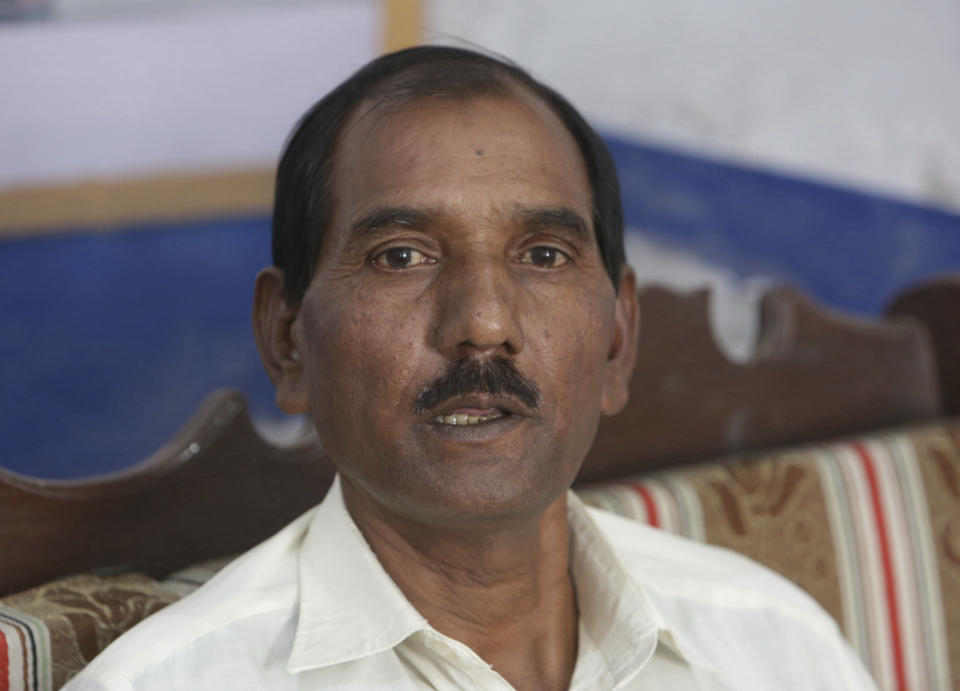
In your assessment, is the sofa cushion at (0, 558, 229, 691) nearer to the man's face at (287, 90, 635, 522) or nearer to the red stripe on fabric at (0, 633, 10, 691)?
the red stripe on fabric at (0, 633, 10, 691)

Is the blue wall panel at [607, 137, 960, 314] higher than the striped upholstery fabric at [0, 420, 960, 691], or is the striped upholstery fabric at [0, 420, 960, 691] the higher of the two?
the blue wall panel at [607, 137, 960, 314]

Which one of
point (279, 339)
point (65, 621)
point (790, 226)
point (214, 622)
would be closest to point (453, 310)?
point (279, 339)

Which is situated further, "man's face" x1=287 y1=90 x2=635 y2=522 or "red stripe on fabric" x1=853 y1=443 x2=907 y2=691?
"red stripe on fabric" x1=853 y1=443 x2=907 y2=691

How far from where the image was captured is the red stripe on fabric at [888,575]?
1.69m

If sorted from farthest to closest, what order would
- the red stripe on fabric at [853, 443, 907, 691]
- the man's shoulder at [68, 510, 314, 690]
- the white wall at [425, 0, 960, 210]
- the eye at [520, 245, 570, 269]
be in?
the white wall at [425, 0, 960, 210] < the red stripe on fabric at [853, 443, 907, 691] < the eye at [520, 245, 570, 269] < the man's shoulder at [68, 510, 314, 690]

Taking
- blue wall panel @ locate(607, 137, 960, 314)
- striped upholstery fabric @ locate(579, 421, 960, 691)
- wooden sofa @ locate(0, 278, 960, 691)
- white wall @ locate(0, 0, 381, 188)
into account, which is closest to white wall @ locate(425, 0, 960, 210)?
blue wall panel @ locate(607, 137, 960, 314)

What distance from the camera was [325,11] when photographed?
218cm

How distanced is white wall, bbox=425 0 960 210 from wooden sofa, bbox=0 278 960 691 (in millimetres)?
416

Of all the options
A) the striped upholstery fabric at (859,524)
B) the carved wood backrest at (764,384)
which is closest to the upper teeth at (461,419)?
the striped upholstery fabric at (859,524)

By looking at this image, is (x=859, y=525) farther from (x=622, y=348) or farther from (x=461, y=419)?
(x=461, y=419)

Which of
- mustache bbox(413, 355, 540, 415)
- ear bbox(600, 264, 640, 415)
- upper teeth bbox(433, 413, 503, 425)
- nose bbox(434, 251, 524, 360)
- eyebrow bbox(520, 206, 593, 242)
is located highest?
eyebrow bbox(520, 206, 593, 242)

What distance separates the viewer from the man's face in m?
0.98

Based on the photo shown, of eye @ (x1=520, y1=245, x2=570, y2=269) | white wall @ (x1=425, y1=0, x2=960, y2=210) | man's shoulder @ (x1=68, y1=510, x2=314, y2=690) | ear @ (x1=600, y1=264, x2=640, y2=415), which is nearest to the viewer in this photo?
man's shoulder @ (x1=68, y1=510, x2=314, y2=690)

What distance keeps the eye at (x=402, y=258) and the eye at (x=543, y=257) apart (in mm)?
94
